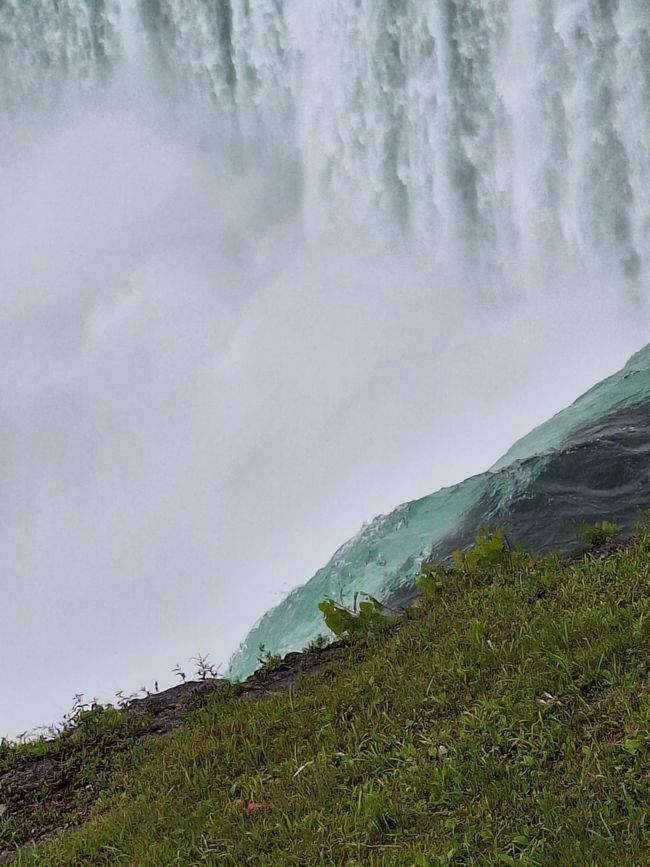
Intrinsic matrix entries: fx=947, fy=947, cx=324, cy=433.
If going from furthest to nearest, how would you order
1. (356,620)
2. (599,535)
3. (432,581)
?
(599,535), (432,581), (356,620)

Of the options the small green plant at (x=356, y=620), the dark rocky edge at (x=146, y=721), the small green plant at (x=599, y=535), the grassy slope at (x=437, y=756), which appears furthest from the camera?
the small green plant at (x=599, y=535)

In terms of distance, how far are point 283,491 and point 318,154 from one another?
6829 mm

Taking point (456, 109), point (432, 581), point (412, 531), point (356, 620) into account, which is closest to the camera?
point (356, 620)

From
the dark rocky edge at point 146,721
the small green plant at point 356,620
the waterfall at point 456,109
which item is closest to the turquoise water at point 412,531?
the small green plant at point 356,620

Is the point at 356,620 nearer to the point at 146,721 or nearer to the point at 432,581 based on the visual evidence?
the point at 432,581

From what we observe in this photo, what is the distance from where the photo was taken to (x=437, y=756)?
11.7 ft

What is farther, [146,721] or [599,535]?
[599,535]

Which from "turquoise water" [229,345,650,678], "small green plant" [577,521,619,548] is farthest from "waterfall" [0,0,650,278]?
"small green plant" [577,521,619,548]

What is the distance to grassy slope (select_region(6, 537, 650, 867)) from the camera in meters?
3.05

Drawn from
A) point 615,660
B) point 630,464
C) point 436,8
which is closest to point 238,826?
point 615,660

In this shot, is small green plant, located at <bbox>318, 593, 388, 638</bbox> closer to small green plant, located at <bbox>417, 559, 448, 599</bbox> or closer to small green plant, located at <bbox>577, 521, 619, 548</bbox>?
small green plant, located at <bbox>417, 559, 448, 599</bbox>

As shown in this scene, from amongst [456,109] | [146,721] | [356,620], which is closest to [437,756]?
[356,620]

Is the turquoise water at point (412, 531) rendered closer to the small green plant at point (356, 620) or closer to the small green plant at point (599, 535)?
the small green plant at point (599, 535)

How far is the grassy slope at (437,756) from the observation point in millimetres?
3049
